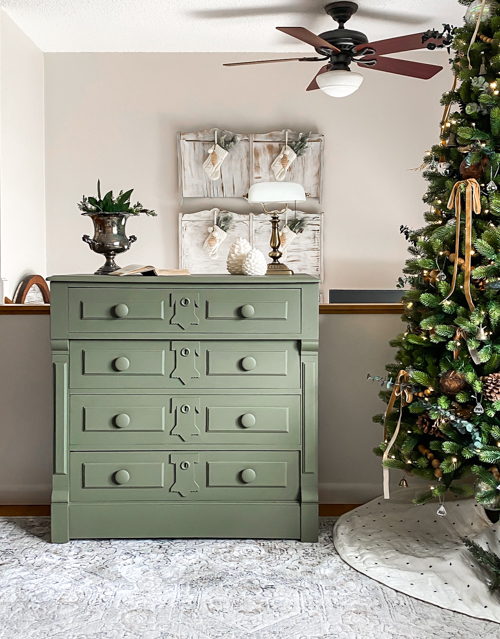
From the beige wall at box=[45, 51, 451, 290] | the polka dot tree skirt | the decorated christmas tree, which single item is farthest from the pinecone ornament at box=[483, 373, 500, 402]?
the beige wall at box=[45, 51, 451, 290]

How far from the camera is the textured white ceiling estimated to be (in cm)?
376

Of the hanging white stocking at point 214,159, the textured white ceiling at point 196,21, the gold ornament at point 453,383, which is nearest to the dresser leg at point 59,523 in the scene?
the gold ornament at point 453,383

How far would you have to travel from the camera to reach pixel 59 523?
2270mm

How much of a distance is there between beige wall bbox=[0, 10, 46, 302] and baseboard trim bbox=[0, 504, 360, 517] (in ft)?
5.27

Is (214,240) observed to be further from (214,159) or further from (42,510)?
(42,510)

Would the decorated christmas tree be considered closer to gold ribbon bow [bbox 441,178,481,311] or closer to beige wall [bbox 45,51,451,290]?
gold ribbon bow [bbox 441,178,481,311]

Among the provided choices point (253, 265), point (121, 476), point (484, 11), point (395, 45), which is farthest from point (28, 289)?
point (484, 11)

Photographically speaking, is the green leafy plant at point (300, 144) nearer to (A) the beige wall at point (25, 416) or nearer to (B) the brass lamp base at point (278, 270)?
(B) the brass lamp base at point (278, 270)

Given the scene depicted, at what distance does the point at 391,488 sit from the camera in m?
2.67

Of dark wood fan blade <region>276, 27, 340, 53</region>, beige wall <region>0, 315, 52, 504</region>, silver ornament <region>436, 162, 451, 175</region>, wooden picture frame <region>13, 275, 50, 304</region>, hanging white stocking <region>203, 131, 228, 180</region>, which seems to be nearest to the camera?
silver ornament <region>436, 162, 451, 175</region>

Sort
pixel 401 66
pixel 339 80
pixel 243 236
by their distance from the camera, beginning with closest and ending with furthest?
pixel 339 80, pixel 401 66, pixel 243 236

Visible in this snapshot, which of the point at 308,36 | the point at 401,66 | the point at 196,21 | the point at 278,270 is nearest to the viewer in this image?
the point at 278,270

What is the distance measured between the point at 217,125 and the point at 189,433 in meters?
3.22

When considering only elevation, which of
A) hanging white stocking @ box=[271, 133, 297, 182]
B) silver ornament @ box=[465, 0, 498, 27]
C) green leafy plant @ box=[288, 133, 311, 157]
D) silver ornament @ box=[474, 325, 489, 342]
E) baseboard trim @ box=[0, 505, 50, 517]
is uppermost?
green leafy plant @ box=[288, 133, 311, 157]
